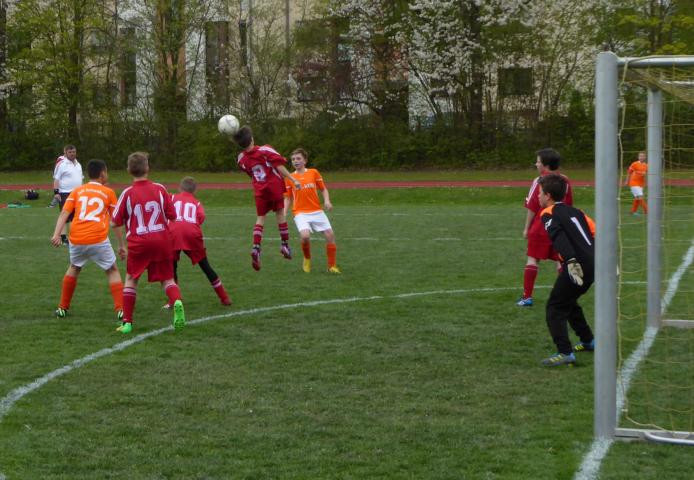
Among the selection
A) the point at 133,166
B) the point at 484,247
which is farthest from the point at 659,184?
the point at 484,247

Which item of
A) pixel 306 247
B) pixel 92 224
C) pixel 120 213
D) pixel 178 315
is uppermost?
pixel 120 213

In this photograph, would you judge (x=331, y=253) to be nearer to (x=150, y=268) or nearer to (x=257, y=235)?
(x=257, y=235)

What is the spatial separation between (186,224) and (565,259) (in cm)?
419

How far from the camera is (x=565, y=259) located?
702cm

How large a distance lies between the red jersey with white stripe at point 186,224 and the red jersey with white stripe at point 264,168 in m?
2.14

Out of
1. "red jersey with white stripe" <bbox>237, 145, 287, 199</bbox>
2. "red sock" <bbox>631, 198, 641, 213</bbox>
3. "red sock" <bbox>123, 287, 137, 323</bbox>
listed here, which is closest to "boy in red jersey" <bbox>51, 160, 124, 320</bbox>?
"red sock" <bbox>123, 287, 137, 323</bbox>

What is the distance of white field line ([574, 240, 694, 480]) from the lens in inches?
193

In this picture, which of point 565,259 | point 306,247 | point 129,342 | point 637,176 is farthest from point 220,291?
point 637,176

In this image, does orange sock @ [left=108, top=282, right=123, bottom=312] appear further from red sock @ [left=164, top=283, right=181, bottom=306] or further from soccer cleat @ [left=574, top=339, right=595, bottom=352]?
soccer cleat @ [left=574, top=339, right=595, bottom=352]

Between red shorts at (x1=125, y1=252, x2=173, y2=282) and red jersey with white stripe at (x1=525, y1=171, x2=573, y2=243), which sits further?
red jersey with white stripe at (x1=525, y1=171, x2=573, y2=243)

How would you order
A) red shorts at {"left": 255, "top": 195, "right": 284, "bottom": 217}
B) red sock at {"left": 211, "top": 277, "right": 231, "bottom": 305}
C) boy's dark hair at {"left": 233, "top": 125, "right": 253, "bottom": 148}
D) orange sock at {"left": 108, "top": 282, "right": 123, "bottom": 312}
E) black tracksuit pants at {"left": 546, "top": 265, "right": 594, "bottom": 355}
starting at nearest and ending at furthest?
black tracksuit pants at {"left": 546, "top": 265, "right": 594, "bottom": 355} → orange sock at {"left": 108, "top": 282, "right": 123, "bottom": 312} → red sock at {"left": 211, "top": 277, "right": 231, "bottom": 305} → boy's dark hair at {"left": 233, "top": 125, "right": 253, "bottom": 148} → red shorts at {"left": 255, "top": 195, "right": 284, "bottom": 217}

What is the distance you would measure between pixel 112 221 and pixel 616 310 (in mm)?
4819

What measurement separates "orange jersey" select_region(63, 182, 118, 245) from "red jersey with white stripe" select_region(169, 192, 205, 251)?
2.32 feet

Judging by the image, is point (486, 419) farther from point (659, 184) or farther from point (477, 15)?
point (477, 15)
